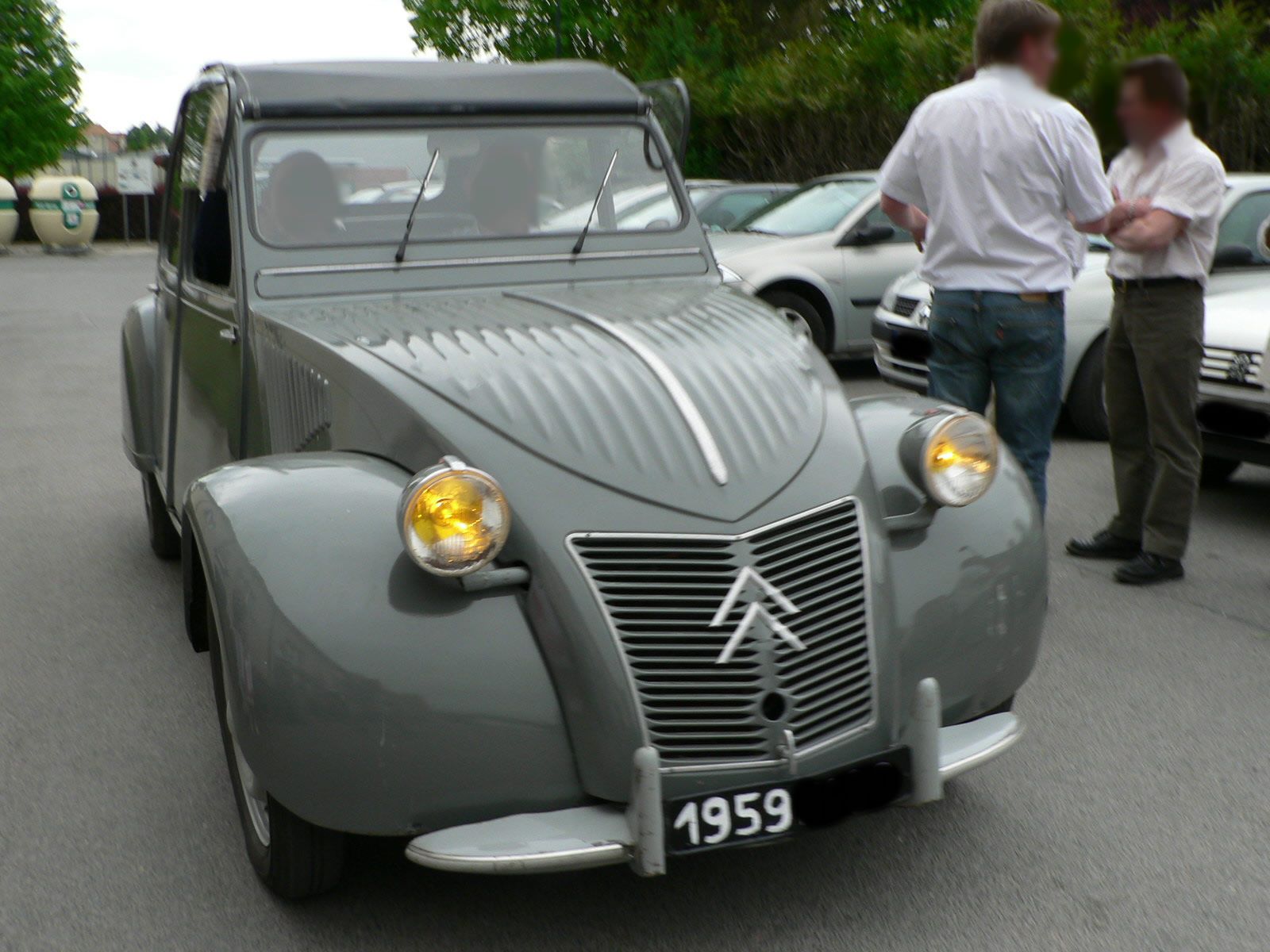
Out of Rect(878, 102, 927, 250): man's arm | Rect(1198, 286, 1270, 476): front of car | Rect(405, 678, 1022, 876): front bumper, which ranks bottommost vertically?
Rect(405, 678, 1022, 876): front bumper

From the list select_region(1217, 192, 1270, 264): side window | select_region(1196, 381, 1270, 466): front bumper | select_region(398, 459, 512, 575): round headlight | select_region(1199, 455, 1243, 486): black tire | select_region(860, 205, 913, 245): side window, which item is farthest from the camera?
select_region(860, 205, 913, 245): side window

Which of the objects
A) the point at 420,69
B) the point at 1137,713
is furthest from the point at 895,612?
the point at 420,69

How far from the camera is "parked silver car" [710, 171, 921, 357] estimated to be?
33.5 ft

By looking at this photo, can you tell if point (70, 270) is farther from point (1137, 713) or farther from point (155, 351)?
point (1137, 713)

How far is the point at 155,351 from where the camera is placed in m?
5.34

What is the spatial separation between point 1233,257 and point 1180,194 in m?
2.69

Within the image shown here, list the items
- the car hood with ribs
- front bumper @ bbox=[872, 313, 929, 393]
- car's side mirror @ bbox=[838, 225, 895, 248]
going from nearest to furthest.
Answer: the car hood with ribs, front bumper @ bbox=[872, 313, 929, 393], car's side mirror @ bbox=[838, 225, 895, 248]

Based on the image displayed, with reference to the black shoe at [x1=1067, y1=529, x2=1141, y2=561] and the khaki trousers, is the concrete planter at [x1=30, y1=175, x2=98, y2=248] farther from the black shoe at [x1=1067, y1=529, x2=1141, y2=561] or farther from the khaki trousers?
the khaki trousers

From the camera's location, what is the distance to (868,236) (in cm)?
1021

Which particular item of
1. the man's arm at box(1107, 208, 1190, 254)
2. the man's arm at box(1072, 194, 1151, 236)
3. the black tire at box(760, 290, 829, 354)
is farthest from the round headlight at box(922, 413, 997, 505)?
the black tire at box(760, 290, 829, 354)

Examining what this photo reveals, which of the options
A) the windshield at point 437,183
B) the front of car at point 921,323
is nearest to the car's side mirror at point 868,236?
the front of car at point 921,323

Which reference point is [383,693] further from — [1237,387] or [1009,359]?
[1237,387]

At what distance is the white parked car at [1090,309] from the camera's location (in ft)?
24.1

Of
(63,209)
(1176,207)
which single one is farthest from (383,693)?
(63,209)
